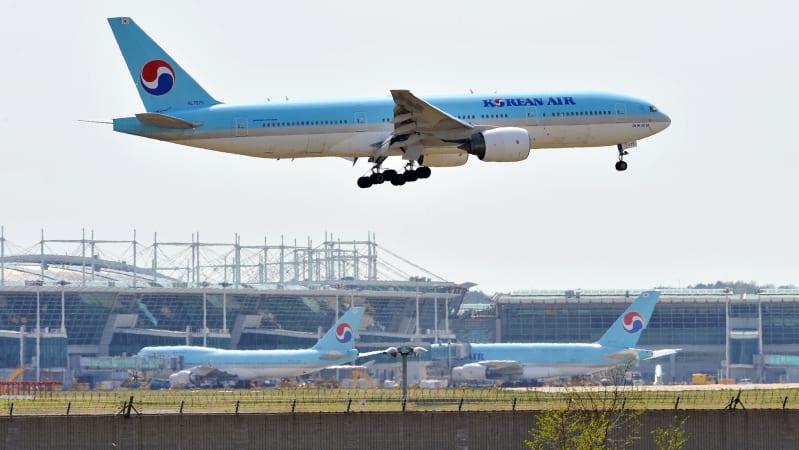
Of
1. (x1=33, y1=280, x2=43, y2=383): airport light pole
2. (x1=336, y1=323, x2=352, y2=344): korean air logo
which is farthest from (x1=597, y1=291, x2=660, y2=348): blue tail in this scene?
(x1=33, y1=280, x2=43, y2=383): airport light pole

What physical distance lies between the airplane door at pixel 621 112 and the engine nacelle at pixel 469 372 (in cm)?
5503

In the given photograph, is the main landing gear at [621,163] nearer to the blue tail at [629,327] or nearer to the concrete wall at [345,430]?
the concrete wall at [345,430]

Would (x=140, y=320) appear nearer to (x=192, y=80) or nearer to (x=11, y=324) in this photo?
(x=11, y=324)

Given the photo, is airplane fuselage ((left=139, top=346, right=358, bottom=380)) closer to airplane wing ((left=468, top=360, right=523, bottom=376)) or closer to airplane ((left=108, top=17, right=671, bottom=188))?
airplane wing ((left=468, top=360, right=523, bottom=376))

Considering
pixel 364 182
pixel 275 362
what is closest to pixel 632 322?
pixel 275 362

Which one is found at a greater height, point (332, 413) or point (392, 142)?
point (392, 142)

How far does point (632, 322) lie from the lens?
422 feet

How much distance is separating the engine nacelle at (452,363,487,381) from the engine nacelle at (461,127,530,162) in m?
58.8

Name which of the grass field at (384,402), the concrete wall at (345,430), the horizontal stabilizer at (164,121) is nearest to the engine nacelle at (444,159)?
the grass field at (384,402)

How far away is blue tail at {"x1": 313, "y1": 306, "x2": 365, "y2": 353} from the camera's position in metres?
128

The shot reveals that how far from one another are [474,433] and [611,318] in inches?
5432

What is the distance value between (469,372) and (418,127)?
60496mm

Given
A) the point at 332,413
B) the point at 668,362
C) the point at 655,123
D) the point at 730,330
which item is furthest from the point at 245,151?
the point at 730,330

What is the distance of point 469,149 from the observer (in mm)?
75750
